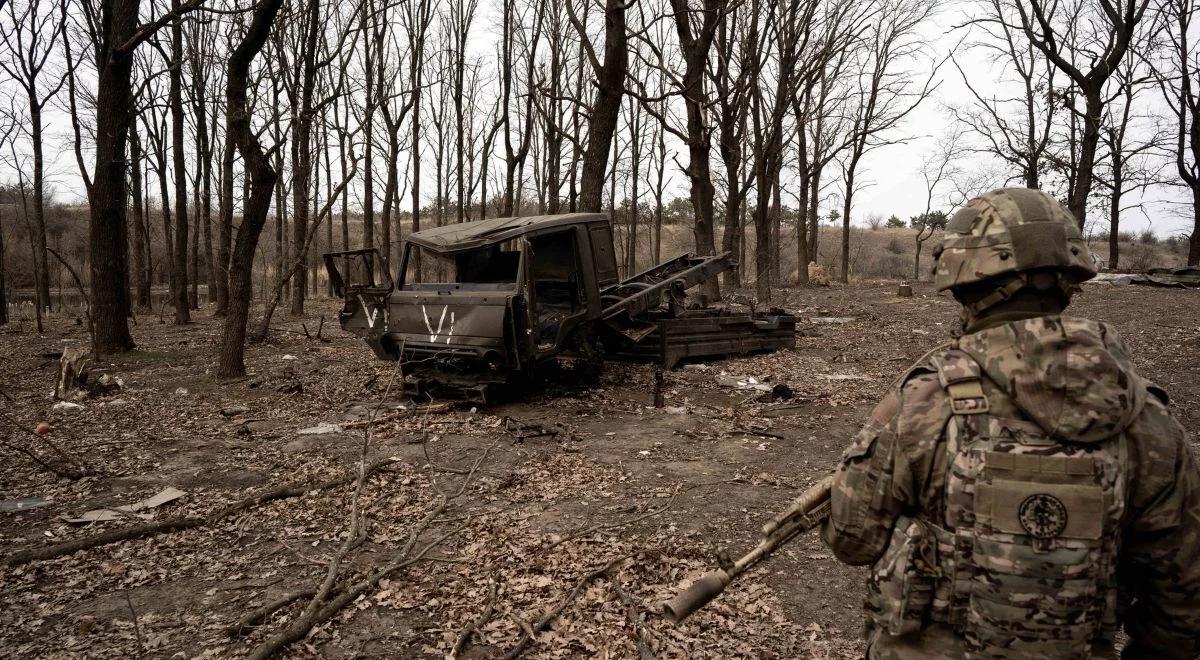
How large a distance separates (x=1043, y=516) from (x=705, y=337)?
9.05 metres

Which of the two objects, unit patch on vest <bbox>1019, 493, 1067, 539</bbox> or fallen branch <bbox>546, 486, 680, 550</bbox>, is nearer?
unit patch on vest <bbox>1019, 493, 1067, 539</bbox>

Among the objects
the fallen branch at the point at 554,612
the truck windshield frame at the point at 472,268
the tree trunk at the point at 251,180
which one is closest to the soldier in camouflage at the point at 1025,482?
the fallen branch at the point at 554,612

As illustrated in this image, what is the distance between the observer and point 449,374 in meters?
8.29

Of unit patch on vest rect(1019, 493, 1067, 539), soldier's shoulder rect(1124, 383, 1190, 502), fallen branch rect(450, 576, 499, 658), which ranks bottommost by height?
fallen branch rect(450, 576, 499, 658)

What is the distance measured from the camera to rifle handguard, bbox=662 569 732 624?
2.03 meters

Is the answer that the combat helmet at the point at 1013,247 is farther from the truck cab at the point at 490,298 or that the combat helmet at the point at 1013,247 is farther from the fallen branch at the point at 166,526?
the truck cab at the point at 490,298

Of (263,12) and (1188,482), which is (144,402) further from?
(1188,482)

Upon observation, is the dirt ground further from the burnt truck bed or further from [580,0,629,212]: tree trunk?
[580,0,629,212]: tree trunk

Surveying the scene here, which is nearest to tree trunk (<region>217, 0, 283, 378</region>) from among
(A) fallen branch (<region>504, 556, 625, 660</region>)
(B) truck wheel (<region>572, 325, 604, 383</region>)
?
(B) truck wheel (<region>572, 325, 604, 383</region>)

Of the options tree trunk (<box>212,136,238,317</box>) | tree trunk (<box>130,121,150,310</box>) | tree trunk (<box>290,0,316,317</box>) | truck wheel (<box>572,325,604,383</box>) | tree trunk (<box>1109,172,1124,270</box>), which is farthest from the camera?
tree trunk (<box>1109,172,1124,270</box>)

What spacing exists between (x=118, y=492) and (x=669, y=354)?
6.86 m

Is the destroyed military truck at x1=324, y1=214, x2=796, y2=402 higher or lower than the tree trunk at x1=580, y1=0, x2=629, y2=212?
lower

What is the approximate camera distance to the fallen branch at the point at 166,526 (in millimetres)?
4320

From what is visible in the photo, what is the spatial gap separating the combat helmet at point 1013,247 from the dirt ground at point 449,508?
2.34 meters
